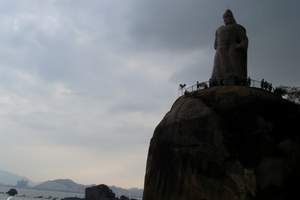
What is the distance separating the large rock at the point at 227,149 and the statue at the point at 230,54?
1.56 meters

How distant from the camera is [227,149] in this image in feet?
96.3

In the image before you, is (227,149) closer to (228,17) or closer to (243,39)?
(243,39)

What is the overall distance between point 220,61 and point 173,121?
5863 millimetres

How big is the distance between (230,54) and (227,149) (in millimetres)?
8068

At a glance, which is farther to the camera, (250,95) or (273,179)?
(250,95)

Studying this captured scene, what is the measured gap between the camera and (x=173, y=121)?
31922 millimetres

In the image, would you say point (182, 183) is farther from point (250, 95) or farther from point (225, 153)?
point (250, 95)

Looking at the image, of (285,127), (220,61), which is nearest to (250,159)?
(285,127)

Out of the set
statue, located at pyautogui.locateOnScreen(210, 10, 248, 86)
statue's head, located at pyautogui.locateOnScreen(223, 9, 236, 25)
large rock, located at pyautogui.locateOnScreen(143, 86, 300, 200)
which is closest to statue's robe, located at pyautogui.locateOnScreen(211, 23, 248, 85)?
statue, located at pyautogui.locateOnScreen(210, 10, 248, 86)

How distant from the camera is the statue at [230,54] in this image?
3366 cm

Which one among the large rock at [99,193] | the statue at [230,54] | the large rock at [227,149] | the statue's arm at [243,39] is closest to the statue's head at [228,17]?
the statue at [230,54]

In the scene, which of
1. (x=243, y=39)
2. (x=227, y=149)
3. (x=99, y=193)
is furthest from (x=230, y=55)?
(x=99, y=193)

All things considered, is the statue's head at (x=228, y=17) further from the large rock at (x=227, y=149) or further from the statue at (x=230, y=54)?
the large rock at (x=227, y=149)

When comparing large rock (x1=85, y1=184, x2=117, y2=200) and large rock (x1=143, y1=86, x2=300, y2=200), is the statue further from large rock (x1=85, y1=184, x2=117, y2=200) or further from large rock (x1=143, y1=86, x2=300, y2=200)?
large rock (x1=85, y1=184, x2=117, y2=200)
